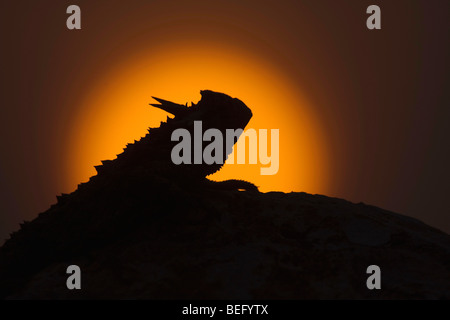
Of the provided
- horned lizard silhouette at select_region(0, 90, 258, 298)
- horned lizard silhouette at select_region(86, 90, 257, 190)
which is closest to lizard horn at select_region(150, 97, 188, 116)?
horned lizard silhouette at select_region(86, 90, 257, 190)

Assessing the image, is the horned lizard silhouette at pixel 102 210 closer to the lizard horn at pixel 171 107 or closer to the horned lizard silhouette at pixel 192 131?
the horned lizard silhouette at pixel 192 131

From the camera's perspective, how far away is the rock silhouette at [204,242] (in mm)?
4297

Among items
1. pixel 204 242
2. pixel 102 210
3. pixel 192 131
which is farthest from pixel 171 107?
pixel 204 242

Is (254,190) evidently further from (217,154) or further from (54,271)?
(54,271)

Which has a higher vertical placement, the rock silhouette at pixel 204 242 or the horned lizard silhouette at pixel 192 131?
the horned lizard silhouette at pixel 192 131

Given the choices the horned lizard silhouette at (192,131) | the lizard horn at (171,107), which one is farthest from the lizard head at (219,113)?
the lizard horn at (171,107)

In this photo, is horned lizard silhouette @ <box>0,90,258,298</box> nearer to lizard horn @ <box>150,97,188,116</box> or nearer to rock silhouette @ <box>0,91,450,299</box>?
rock silhouette @ <box>0,91,450,299</box>

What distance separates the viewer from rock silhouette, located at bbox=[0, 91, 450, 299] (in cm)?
430

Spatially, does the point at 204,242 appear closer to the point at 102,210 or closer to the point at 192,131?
the point at 102,210

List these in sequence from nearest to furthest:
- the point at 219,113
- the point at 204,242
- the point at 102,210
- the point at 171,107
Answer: the point at 204,242
the point at 102,210
the point at 219,113
the point at 171,107

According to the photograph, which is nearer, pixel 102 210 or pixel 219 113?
pixel 102 210

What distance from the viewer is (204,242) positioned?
500 cm

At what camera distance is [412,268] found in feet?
15.3
